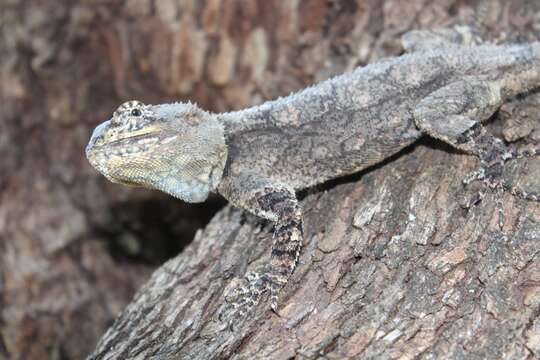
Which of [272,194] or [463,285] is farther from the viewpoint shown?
[272,194]

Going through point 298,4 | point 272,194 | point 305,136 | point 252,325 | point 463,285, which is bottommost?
point 252,325

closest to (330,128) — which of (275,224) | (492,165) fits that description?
(275,224)

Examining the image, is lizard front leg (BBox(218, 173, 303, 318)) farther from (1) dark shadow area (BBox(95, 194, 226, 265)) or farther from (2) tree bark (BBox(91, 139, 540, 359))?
(1) dark shadow area (BBox(95, 194, 226, 265))

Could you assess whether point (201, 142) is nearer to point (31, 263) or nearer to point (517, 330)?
point (517, 330)

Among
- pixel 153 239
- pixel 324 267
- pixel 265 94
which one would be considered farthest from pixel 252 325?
pixel 153 239

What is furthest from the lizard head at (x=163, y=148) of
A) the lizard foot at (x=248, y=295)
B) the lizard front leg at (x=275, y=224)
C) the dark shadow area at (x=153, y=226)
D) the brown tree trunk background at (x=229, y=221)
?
the dark shadow area at (x=153, y=226)

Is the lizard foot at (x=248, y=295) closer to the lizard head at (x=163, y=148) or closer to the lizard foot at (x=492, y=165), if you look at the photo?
the lizard head at (x=163, y=148)

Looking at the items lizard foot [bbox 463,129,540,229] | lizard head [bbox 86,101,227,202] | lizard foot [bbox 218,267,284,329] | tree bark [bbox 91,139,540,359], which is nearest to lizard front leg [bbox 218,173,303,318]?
lizard foot [bbox 218,267,284,329]
